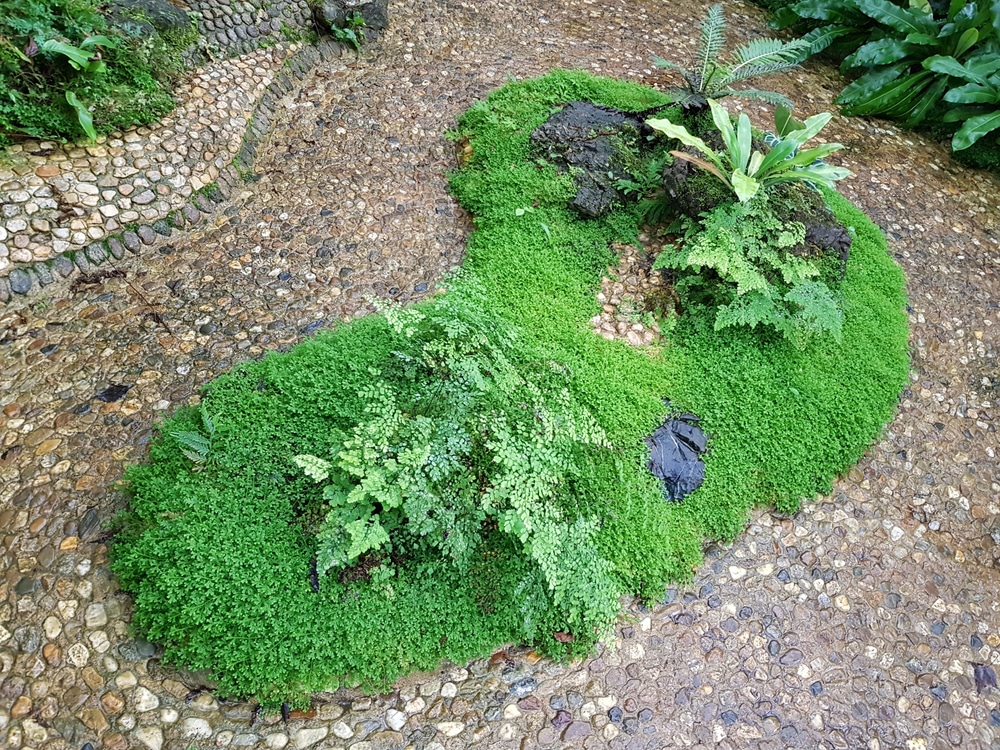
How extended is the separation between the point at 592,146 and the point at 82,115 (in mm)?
3618

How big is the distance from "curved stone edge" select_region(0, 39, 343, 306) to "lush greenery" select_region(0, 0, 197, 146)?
2.03 ft

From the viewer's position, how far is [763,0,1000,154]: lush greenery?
20.7 ft

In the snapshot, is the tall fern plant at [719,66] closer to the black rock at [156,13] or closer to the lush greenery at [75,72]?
the black rock at [156,13]

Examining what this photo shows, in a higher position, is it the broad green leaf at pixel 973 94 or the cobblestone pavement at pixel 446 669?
the broad green leaf at pixel 973 94

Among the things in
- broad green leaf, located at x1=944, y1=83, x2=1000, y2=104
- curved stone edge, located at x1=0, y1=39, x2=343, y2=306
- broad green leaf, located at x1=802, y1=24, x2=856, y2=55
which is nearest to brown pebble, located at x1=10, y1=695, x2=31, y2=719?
curved stone edge, located at x1=0, y1=39, x2=343, y2=306

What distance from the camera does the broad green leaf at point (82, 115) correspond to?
4.14 meters

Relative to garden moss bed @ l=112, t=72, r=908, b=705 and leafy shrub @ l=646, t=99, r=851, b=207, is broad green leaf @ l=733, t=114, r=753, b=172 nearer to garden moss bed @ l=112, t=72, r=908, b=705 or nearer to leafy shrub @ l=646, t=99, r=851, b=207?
leafy shrub @ l=646, t=99, r=851, b=207

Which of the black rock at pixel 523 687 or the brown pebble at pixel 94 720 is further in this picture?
the black rock at pixel 523 687

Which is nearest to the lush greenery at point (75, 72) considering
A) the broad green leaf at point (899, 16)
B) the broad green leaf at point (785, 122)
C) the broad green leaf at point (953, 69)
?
the broad green leaf at point (785, 122)

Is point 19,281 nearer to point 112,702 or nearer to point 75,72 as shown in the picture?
point 75,72

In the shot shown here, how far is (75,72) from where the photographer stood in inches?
171

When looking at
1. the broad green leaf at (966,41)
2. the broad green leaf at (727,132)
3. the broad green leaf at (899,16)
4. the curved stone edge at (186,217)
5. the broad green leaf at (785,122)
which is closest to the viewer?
the curved stone edge at (186,217)

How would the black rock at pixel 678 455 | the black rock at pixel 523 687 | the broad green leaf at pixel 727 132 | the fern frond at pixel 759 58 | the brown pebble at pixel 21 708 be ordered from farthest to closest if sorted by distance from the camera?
the fern frond at pixel 759 58 → the broad green leaf at pixel 727 132 → the black rock at pixel 678 455 → the black rock at pixel 523 687 → the brown pebble at pixel 21 708

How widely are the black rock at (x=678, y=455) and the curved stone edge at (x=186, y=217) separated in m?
3.57
